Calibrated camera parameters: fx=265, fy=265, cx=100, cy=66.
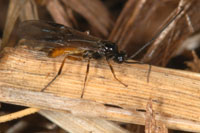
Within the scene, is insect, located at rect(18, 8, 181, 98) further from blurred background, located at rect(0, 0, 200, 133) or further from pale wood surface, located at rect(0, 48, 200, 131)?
blurred background, located at rect(0, 0, 200, 133)

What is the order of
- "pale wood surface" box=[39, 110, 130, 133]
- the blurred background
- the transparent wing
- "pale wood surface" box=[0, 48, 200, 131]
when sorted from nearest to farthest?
"pale wood surface" box=[0, 48, 200, 131], "pale wood surface" box=[39, 110, 130, 133], the transparent wing, the blurred background

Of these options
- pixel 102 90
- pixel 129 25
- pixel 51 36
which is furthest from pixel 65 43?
pixel 129 25

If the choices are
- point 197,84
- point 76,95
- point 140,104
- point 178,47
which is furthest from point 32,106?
point 178,47

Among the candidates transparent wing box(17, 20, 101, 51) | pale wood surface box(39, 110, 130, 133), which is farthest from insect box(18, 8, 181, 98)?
pale wood surface box(39, 110, 130, 133)

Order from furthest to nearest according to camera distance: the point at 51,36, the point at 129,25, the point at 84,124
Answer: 1. the point at 129,25
2. the point at 51,36
3. the point at 84,124

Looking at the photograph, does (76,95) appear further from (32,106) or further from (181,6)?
(181,6)

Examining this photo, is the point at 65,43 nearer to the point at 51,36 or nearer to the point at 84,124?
the point at 51,36
